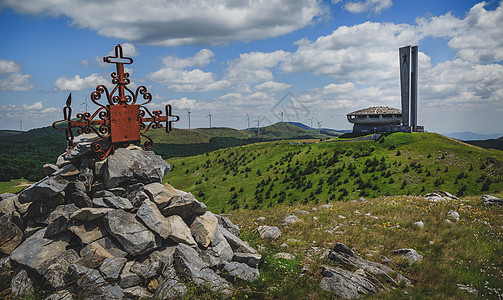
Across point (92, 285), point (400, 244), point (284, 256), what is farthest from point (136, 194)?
point (400, 244)

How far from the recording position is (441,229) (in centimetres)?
1608

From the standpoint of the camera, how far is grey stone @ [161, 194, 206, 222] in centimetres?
1161

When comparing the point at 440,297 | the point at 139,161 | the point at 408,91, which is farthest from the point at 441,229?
the point at 408,91

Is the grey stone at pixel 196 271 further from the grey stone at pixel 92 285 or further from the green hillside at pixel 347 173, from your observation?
the green hillside at pixel 347 173

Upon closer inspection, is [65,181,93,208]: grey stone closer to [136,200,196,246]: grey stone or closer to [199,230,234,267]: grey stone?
[136,200,196,246]: grey stone

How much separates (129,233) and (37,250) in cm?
295

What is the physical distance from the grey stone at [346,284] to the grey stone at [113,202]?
7.59 meters

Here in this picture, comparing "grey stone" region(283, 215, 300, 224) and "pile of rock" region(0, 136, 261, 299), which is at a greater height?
"pile of rock" region(0, 136, 261, 299)

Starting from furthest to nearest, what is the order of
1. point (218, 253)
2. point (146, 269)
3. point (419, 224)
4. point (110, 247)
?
point (419, 224) < point (218, 253) < point (110, 247) < point (146, 269)

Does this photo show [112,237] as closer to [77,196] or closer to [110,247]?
[110,247]

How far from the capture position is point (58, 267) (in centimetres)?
905

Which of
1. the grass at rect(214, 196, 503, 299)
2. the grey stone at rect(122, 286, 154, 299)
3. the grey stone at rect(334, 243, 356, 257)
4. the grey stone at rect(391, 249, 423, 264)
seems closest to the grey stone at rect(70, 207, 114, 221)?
the grey stone at rect(122, 286, 154, 299)

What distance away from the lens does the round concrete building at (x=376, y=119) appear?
65.2 meters

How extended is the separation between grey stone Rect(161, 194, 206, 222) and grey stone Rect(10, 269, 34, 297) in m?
4.48
